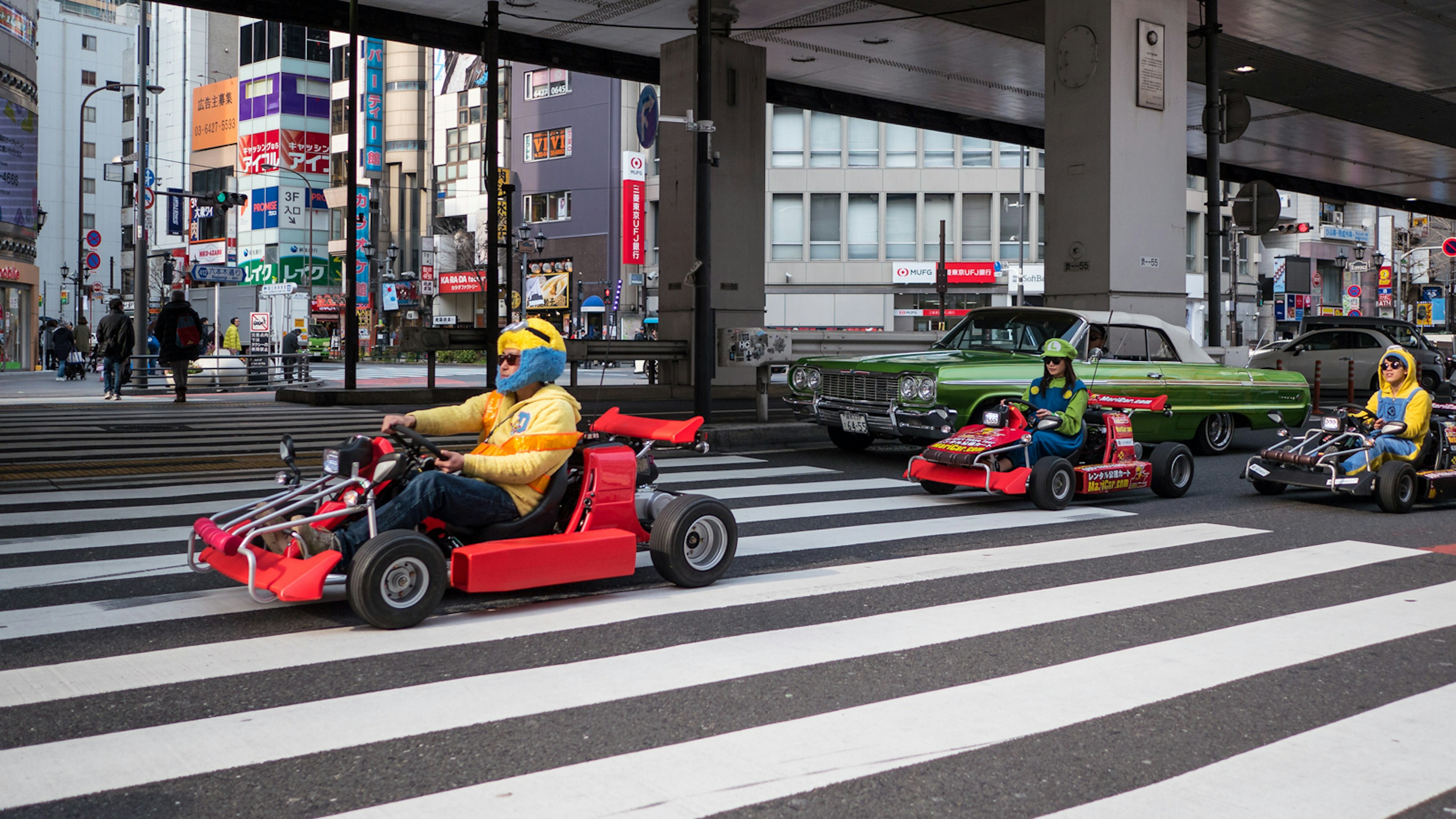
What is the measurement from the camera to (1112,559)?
23.3 feet

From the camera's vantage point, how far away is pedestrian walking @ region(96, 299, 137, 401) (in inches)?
800

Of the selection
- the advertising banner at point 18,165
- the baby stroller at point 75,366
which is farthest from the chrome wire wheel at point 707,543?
the advertising banner at point 18,165

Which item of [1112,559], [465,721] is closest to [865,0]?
[1112,559]

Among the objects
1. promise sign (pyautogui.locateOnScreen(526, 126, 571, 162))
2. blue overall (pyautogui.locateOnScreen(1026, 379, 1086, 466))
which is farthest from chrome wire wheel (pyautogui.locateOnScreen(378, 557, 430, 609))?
promise sign (pyautogui.locateOnScreen(526, 126, 571, 162))

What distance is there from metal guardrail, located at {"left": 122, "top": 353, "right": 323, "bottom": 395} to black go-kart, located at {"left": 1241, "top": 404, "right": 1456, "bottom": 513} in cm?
2006

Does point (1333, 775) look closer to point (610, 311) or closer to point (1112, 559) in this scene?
point (1112, 559)

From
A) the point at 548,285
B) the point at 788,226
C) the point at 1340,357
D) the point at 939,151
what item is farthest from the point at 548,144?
the point at 1340,357

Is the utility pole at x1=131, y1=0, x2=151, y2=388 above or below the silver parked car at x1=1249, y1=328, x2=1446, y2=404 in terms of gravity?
above

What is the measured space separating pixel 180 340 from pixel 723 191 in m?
9.30

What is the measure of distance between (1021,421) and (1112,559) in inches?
90.6

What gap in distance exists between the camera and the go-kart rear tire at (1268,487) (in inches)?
389

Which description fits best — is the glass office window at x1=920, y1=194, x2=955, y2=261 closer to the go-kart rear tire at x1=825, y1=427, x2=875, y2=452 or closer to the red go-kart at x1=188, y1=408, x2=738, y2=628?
the go-kart rear tire at x1=825, y1=427, x2=875, y2=452

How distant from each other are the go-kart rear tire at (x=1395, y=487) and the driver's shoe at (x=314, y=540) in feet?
24.8

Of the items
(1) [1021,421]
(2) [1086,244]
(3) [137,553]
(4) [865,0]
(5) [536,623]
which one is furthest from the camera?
(4) [865,0]
